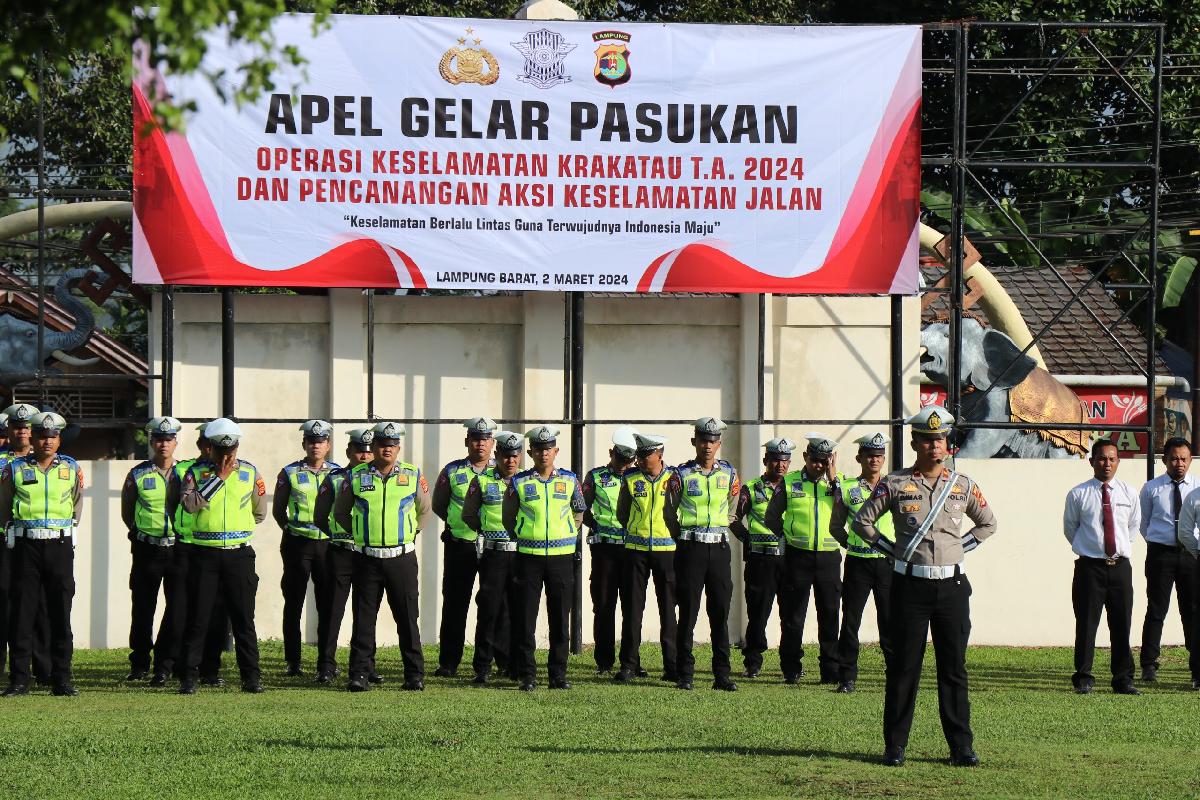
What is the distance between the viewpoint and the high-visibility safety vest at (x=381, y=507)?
1273 centimetres

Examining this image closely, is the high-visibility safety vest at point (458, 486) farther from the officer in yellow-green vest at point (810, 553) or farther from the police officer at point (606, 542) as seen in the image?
the officer in yellow-green vest at point (810, 553)

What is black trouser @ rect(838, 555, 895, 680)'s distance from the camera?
13.3 m

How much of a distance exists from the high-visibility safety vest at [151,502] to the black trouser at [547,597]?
8.71ft

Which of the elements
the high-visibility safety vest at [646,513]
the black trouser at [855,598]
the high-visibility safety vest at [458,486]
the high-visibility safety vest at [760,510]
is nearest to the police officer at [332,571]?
the high-visibility safety vest at [458,486]

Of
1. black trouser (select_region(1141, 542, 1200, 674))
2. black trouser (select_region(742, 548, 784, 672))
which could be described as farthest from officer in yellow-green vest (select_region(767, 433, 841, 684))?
black trouser (select_region(1141, 542, 1200, 674))

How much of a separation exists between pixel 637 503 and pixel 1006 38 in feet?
55.9

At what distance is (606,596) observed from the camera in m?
13.9

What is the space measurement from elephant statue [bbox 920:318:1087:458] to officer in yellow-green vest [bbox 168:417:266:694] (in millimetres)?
9067

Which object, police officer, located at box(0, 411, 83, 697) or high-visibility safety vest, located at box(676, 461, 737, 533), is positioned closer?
police officer, located at box(0, 411, 83, 697)

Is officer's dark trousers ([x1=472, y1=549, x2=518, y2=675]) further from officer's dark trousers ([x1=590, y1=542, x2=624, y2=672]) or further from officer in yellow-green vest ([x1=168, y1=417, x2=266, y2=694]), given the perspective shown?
officer in yellow-green vest ([x1=168, y1=417, x2=266, y2=694])

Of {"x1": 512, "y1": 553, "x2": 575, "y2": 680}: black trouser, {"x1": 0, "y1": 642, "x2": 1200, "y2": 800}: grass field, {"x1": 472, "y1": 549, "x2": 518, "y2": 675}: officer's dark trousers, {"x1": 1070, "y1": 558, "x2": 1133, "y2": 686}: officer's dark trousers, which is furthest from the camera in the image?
{"x1": 472, "y1": 549, "x2": 518, "y2": 675}: officer's dark trousers

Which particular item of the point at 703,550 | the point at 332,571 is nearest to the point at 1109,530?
the point at 703,550

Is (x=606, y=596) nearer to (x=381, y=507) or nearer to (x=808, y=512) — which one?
(x=808, y=512)

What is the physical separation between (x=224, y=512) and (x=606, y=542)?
3107mm
